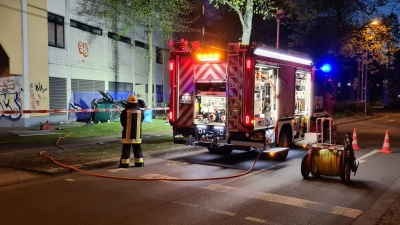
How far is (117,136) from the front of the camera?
15.9 metres

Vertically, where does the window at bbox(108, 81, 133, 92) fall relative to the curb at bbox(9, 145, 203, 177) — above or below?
above

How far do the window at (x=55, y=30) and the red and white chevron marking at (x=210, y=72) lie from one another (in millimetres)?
12231

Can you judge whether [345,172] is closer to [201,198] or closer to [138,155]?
[201,198]

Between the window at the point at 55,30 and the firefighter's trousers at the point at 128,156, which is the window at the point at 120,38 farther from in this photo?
the firefighter's trousers at the point at 128,156

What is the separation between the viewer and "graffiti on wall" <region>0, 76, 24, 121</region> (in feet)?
59.6

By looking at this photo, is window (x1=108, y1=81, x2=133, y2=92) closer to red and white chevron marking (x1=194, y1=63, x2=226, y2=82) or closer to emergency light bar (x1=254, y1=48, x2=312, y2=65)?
emergency light bar (x1=254, y1=48, x2=312, y2=65)

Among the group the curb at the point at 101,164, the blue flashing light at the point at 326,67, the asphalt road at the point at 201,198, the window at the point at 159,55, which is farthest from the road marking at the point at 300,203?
the window at the point at 159,55

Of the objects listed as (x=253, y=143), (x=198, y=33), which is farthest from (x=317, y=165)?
(x=198, y=33)

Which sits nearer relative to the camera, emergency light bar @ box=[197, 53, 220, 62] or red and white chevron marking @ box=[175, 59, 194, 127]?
emergency light bar @ box=[197, 53, 220, 62]

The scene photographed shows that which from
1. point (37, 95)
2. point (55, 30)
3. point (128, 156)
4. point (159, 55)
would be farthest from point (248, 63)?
point (159, 55)

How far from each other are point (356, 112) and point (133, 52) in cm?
2002

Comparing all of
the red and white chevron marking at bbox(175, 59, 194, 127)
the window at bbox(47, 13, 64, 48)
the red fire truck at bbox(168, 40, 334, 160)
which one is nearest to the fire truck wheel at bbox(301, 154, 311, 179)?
the red fire truck at bbox(168, 40, 334, 160)

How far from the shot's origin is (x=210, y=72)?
10.7 m

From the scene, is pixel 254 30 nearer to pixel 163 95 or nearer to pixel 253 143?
pixel 163 95
